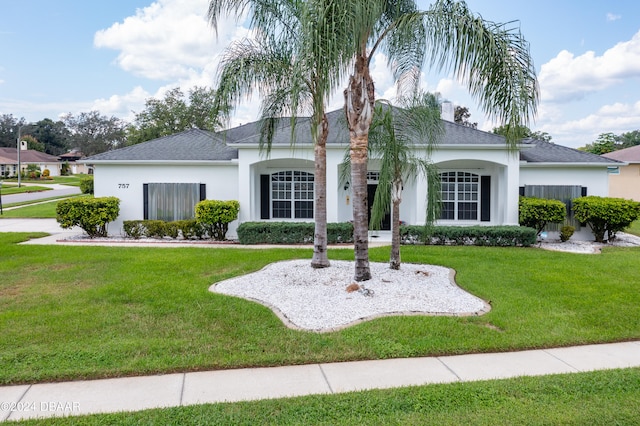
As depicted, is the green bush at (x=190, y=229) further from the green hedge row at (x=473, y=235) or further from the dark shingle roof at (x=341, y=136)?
the green hedge row at (x=473, y=235)

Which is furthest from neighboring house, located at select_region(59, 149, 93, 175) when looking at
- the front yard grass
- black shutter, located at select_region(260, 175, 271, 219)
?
the front yard grass

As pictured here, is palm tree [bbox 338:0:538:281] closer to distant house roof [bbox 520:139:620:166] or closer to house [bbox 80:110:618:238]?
house [bbox 80:110:618:238]

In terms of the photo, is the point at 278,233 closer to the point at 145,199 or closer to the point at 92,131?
the point at 145,199

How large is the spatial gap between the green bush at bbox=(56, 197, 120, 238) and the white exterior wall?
0.74 m

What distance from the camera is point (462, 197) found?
1691 cm

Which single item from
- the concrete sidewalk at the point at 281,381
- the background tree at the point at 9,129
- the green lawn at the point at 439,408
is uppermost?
the background tree at the point at 9,129

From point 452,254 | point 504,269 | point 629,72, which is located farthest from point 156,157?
point 629,72

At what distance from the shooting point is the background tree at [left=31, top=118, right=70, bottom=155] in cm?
7800

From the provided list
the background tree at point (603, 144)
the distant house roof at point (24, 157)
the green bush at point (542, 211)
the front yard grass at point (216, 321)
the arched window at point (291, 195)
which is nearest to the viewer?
the front yard grass at point (216, 321)

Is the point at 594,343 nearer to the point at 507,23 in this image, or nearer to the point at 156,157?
the point at 507,23

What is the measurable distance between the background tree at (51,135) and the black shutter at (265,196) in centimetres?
7779

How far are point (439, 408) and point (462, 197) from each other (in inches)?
551

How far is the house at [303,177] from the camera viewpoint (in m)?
15.3

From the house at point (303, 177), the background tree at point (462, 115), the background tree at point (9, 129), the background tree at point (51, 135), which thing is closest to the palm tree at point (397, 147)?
the house at point (303, 177)
